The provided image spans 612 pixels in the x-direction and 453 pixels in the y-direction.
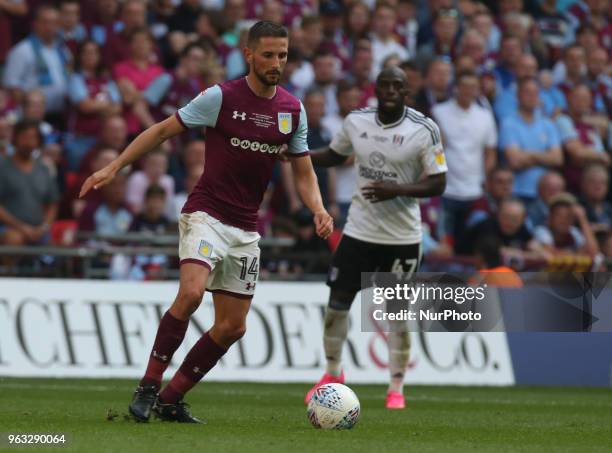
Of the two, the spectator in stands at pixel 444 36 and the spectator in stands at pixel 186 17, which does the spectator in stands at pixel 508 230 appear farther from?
the spectator in stands at pixel 186 17

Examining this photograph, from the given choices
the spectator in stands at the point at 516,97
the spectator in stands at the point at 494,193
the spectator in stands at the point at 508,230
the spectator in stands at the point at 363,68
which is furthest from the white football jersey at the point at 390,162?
the spectator in stands at the point at 516,97

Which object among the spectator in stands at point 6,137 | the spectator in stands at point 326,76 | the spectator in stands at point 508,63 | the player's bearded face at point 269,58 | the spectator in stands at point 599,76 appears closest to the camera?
the player's bearded face at point 269,58

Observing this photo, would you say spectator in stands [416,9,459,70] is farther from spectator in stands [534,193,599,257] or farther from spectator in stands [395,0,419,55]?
spectator in stands [534,193,599,257]

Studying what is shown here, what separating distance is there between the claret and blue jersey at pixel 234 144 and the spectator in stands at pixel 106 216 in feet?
23.5

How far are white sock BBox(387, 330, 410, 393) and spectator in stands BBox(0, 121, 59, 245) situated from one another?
5.40 metres

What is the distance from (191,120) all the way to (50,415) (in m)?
2.51

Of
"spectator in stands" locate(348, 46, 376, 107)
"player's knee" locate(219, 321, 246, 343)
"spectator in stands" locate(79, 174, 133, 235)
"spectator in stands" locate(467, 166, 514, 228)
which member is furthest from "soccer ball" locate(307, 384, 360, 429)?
"spectator in stands" locate(348, 46, 376, 107)

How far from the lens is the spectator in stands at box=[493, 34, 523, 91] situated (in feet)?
67.7

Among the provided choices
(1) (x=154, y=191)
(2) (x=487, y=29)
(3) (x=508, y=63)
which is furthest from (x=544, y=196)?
(1) (x=154, y=191)

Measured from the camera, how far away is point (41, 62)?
17.2 metres

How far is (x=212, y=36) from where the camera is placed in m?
19.2

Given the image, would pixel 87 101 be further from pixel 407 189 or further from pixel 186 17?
pixel 407 189

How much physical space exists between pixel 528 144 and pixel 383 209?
→ 7904 mm

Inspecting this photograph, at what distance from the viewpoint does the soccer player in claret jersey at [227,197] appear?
935cm
